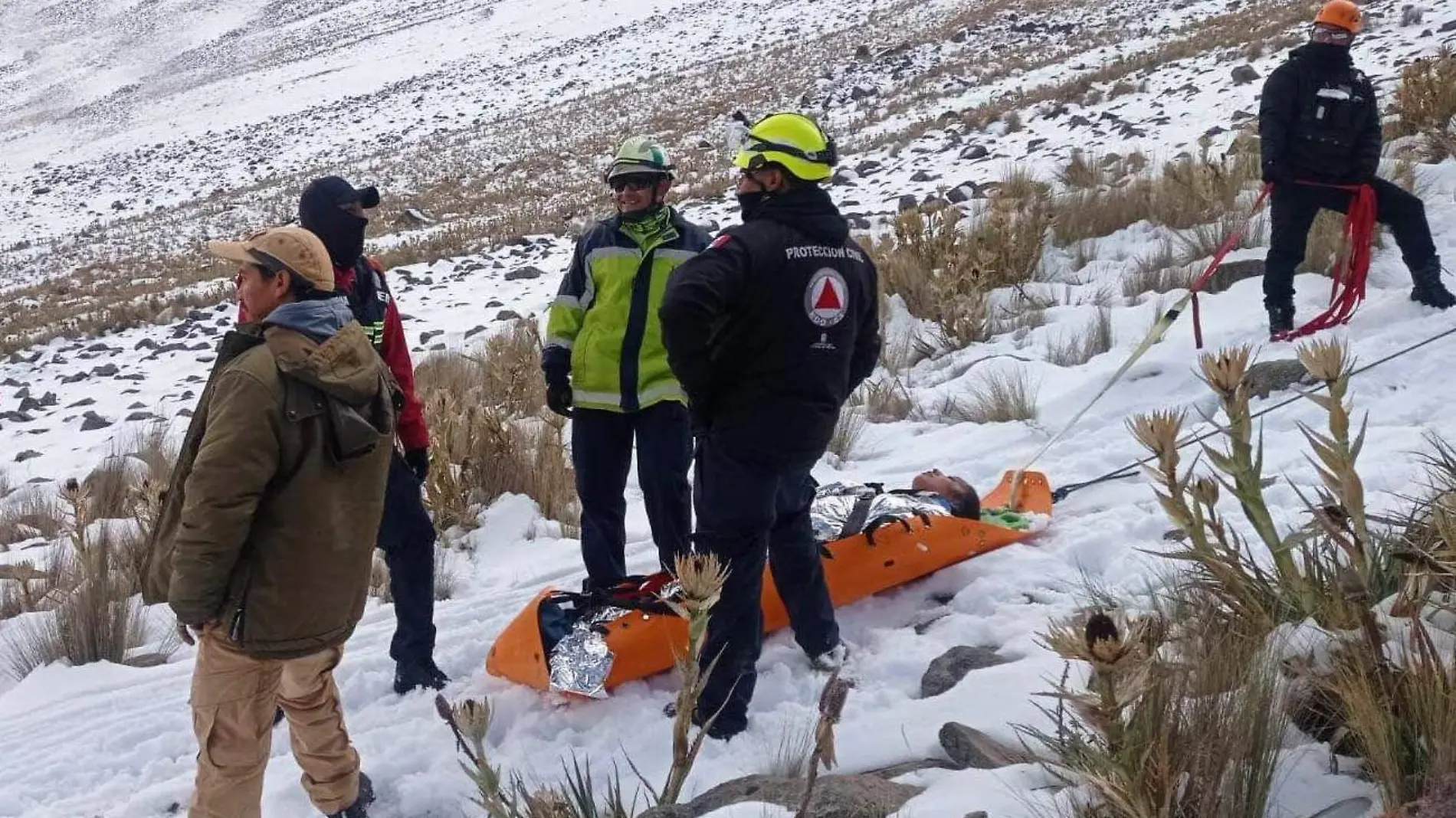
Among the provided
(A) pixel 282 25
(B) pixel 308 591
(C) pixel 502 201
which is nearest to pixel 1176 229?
(B) pixel 308 591

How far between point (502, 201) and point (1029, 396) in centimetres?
1678

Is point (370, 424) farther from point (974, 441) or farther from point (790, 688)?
point (974, 441)

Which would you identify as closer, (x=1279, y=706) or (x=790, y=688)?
(x=1279, y=706)

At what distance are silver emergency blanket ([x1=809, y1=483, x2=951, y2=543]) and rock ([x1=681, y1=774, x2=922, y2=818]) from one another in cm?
152

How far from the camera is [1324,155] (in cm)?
583

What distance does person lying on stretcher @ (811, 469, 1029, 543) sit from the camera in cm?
422

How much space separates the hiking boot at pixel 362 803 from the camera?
3.21 meters

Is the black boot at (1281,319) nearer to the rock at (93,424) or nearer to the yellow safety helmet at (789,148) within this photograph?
the yellow safety helmet at (789,148)

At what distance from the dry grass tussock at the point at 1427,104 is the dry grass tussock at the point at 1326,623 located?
23.8ft

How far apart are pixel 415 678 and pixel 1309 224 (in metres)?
5.21

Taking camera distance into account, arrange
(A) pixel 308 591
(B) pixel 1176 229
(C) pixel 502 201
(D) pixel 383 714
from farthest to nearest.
Result: (C) pixel 502 201
(B) pixel 1176 229
(D) pixel 383 714
(A) pixel 308 591

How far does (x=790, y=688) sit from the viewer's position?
3598mm

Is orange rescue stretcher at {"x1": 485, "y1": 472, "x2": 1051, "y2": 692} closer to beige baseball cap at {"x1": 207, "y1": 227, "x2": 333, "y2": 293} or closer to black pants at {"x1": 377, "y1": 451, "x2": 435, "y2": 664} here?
black pants at {"x1": 377, "y1": 451, "x2": 435, "y2": 664}

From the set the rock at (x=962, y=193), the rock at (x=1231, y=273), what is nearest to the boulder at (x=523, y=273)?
the rock at (x=962, y=193)
